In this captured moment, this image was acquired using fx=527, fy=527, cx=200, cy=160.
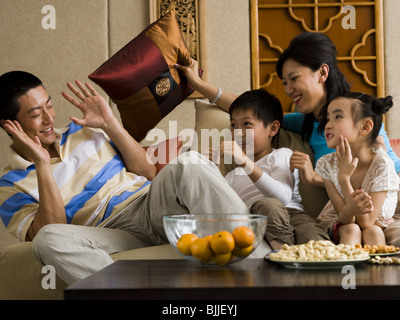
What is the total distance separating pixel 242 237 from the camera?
112 cm

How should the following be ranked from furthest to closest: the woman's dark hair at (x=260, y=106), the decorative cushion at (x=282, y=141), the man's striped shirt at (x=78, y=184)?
the woman's dark hair at (x=260, y=106) < the decorative cushion at (x=282, y=141) < the man's striped shirt at (x=78, y=184)

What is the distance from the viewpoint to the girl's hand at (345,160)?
1710 mm

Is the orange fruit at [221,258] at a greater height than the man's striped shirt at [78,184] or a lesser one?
lesser

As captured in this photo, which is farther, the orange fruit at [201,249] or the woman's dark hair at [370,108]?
the woman's dark hair at [370,108]

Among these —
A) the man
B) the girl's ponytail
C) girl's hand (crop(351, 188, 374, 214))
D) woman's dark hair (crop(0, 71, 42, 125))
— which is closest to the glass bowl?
the man

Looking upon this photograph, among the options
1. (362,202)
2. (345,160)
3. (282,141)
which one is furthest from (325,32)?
(362,202)

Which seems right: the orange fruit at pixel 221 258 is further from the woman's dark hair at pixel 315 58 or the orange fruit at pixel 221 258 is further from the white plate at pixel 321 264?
the woman's dark hair at pixel 315 58

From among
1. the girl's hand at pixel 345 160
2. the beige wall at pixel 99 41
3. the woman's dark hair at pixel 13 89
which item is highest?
the beige wall at pixel 99 41

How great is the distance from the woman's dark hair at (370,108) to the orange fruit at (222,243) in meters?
0.96

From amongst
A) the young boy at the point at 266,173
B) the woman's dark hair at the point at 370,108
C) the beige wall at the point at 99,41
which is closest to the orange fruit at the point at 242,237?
the young boy at the point at 266,173

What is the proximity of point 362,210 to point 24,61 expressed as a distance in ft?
9.12

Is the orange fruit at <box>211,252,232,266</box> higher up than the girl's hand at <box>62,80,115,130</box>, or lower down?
lower down

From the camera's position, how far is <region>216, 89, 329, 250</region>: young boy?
1.59 metres

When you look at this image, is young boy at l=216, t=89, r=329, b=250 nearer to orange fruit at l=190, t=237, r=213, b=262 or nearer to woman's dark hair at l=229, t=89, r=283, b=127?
woman's dark hair at l=229, t=89, r=283, b=127
